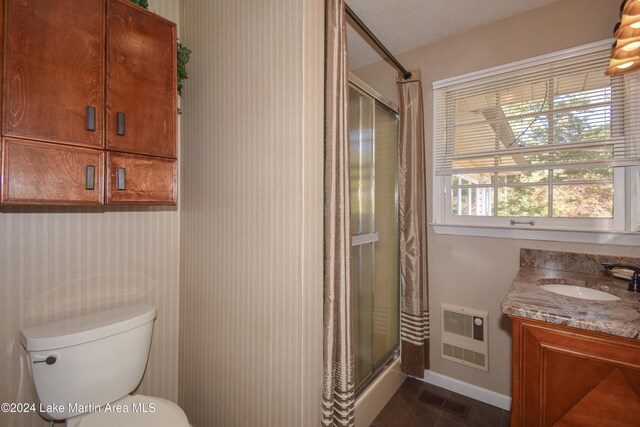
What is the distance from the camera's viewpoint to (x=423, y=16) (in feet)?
5.89

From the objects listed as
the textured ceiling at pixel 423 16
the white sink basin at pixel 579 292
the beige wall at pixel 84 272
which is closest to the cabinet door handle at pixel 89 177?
the beige wall at pixel 84 272

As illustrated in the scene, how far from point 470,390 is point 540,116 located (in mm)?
1917

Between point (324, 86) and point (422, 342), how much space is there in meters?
1.85

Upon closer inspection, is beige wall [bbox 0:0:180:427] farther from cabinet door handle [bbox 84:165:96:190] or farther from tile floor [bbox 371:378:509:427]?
tile floor [bbox 371:378:509:427]

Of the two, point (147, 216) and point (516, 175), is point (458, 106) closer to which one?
point (516, 175)

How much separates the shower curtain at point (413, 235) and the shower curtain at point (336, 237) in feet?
3.02

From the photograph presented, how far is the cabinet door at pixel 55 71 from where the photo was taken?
2.94 ft

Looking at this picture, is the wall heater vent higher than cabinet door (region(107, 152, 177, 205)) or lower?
lower

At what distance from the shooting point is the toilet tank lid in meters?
1.04

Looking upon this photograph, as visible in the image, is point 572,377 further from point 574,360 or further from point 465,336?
point 465,336

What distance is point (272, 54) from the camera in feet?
3.87

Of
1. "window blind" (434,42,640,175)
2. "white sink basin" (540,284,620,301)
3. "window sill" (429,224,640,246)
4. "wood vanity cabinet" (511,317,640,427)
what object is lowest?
"wood vanity cabinet" (511,317,640,427)

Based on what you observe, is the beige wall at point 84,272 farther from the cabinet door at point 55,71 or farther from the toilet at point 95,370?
the cabinet door at point 55,71

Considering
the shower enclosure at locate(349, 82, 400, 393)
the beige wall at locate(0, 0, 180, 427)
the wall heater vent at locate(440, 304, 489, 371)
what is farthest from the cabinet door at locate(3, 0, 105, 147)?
the wall heater vent at locate(440, 304, 489, 371)
